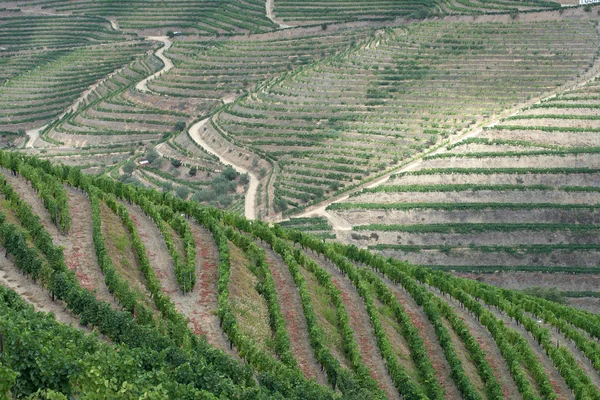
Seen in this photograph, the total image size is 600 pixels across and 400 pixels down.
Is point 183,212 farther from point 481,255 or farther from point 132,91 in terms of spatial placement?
point 132,91

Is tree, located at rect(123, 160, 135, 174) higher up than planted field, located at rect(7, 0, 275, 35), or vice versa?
planted field, located at rect(7, 0, 275, 35)

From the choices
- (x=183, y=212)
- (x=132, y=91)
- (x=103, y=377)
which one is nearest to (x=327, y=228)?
(x=183, y=212)

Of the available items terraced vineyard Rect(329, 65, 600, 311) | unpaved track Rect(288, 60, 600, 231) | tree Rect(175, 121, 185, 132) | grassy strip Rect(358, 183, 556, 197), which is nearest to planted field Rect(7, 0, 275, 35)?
tree Rect(175, 121, 185, 132)

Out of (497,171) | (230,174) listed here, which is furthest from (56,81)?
(497,171)

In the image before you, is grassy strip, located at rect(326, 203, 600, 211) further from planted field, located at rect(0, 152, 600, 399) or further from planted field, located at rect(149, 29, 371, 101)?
planted field, located at rect(149, 29, 371, 101)

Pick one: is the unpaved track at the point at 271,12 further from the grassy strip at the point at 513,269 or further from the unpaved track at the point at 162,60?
the grassy strip at the point at 513,269

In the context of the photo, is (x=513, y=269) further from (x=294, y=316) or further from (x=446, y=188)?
(x=294, y=316)

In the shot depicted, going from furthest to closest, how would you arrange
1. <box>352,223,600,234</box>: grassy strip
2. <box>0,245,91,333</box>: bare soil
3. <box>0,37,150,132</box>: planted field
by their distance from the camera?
<box>0,37,150,132</box>: planted field → <box>352,223,600,234</box>: grassy strip → <box>0,245,91,333</box>: bare soil
